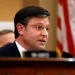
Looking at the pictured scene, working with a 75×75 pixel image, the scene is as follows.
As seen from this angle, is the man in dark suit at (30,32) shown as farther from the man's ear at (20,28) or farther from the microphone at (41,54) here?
the microphone at (41,54)

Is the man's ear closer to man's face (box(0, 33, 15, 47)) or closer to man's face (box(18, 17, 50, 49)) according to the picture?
man's face (box(18, 17, 50, 49))

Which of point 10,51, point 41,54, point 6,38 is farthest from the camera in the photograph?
point 6,38

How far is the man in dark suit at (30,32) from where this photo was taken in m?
1.16

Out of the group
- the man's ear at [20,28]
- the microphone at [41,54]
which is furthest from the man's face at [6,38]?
the microphone at [41,54]

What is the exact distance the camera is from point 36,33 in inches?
47.3

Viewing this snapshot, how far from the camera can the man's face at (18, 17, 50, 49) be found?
3.85ft

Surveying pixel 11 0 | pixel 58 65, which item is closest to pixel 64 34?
pixel 11 0

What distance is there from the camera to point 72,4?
2207mm

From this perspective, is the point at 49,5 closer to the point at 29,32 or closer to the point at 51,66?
the point at 29,32

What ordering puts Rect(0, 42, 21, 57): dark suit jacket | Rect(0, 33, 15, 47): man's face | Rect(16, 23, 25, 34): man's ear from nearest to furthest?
Rect(0, 42, 21, 57): dark suit jacket
Rect(16, 23, 25, 34): man's ear
Rect(0, 33, 15, 47): man's face

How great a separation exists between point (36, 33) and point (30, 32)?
0.09 ft

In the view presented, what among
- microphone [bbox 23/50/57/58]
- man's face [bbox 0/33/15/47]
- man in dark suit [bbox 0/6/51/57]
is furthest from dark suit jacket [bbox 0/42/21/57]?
man's face [bbox 0/33/15/47]

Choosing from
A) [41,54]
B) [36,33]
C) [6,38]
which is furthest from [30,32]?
[6,38]

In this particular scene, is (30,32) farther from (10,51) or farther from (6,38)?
(6,38)
